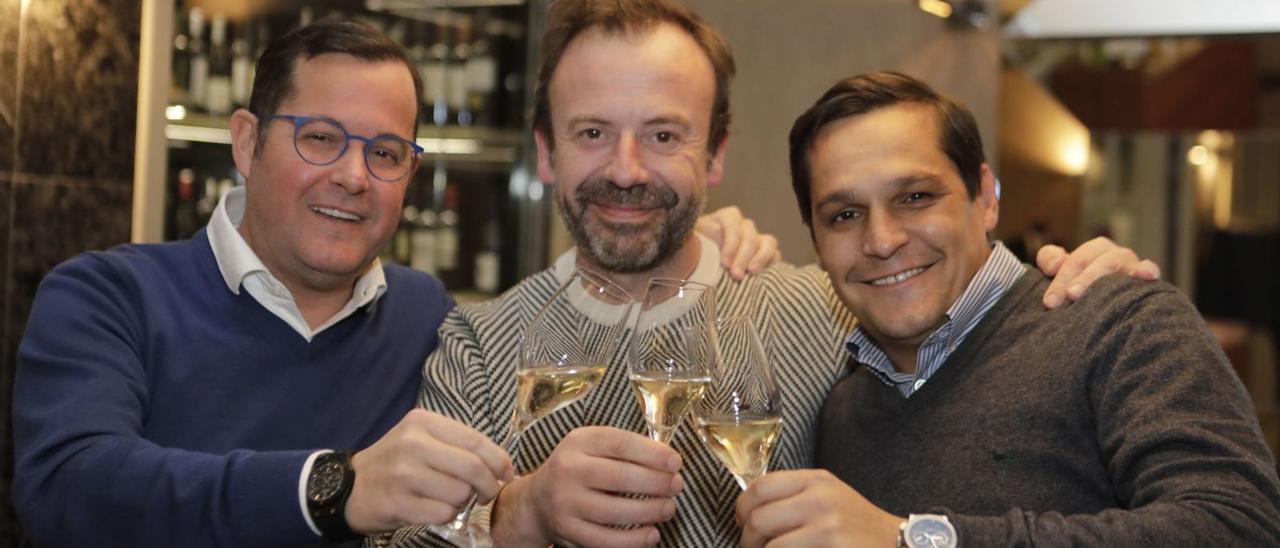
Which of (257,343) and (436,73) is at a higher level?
(436,73)

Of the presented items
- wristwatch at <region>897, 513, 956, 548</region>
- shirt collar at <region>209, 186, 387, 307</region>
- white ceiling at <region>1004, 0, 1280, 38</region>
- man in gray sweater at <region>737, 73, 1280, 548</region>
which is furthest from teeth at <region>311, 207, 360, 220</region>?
white ceiling at <region>1004, 0, 1280, 38</region>

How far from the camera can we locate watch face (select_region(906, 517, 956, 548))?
1424mm

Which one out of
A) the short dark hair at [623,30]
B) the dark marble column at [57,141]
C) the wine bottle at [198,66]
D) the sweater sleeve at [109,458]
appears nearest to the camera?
the sweater sleeve at [109,458]

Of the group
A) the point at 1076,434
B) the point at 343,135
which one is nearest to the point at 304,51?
the point at 343,135

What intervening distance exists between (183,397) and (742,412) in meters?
0.97

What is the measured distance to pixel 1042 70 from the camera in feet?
25.8

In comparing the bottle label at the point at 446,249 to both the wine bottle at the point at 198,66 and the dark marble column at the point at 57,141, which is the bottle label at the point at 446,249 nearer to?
the wine bottle at the point at 198,66

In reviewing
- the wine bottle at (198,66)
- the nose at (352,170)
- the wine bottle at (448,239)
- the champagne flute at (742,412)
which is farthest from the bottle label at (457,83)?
the champagne flute at (742,412)

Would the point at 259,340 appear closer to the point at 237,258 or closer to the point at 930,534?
the point at 237,258

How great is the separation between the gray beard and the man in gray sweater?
21cm

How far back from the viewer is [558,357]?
150 cm

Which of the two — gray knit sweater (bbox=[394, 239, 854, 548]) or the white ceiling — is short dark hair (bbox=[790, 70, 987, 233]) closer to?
gray knit sweater (bbox=[394, 239, 854, 548])

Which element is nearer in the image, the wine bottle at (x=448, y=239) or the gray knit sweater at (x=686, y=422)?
the gray knit sweater at (x=686, y=422)

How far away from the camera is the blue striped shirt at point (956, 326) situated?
184 cm
